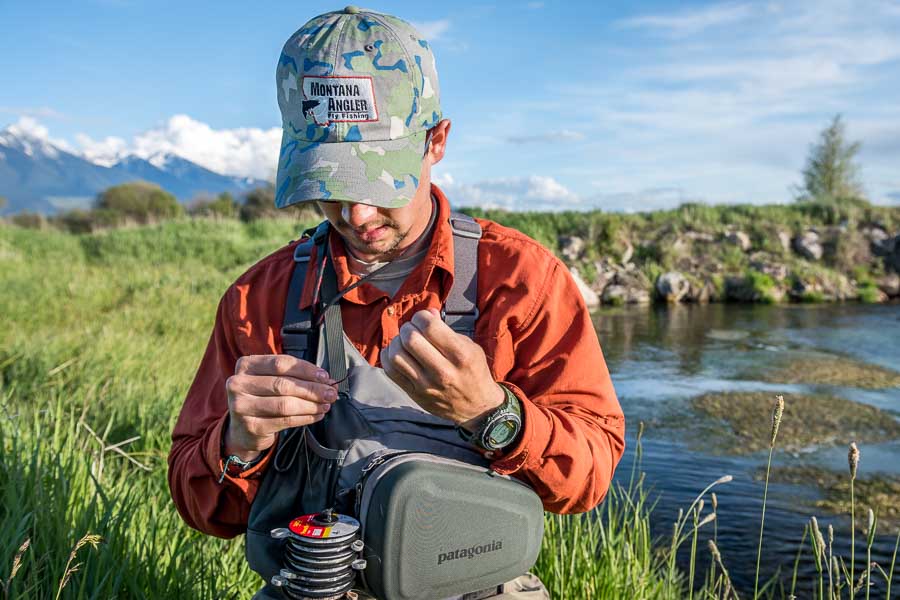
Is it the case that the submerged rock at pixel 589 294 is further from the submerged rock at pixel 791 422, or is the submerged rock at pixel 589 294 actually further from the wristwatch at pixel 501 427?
the wristwatch at pixel 501 427

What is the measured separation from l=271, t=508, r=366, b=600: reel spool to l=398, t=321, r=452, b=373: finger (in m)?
0.42

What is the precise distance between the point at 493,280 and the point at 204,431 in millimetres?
842

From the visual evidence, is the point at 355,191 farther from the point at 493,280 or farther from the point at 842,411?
the point at 842,411

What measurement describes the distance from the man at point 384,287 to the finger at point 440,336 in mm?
312

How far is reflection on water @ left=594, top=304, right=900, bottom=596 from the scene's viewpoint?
550 centimetres

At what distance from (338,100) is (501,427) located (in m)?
0.86

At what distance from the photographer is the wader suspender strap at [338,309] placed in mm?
1948

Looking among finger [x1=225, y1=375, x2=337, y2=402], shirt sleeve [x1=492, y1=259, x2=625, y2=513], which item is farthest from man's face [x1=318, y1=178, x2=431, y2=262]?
finger [x1=225, y1=375, x2=337, y2=402]

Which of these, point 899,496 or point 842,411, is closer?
point 899,496

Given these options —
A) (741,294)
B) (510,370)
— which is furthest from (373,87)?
(741,294)

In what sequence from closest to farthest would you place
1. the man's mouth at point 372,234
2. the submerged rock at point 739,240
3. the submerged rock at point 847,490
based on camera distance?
1. the man's mouth at point 372,234
2. the submerged rock at point 847,490
3. the submerged rock at point 739,240

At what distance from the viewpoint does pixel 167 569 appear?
2.81 metres

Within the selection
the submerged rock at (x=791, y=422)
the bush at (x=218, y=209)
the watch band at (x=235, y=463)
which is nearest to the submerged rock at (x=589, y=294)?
the submerged rock at (x=791, y=422)

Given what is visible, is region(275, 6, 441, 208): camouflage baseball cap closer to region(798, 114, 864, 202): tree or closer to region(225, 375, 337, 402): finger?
region(225, 375, 337, 402): finger
